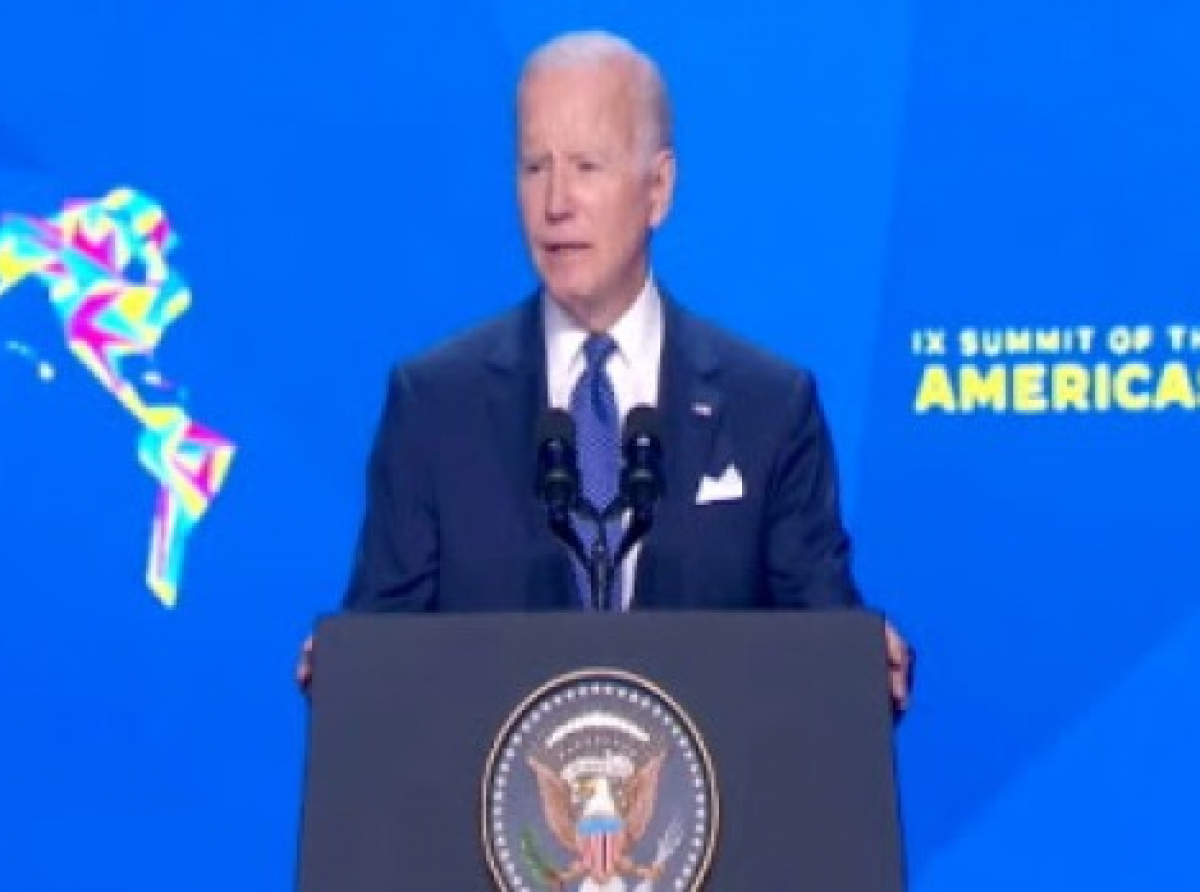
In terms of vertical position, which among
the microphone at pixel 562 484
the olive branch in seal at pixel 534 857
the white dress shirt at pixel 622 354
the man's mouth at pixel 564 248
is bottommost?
the olive branch in seal at pixel 534 857

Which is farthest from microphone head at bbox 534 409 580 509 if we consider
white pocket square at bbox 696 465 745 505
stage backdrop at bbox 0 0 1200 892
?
stage backdrop at bbox 0 0 1200 892

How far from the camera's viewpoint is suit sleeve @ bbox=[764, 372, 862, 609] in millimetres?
Result: 2650

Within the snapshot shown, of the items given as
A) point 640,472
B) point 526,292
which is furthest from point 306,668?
point 526,292

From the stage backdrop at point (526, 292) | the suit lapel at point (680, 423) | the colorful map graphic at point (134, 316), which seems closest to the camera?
the suit lapel at point (680, 423)

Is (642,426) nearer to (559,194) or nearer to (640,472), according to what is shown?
(640,472)

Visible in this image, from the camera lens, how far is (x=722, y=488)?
262cm

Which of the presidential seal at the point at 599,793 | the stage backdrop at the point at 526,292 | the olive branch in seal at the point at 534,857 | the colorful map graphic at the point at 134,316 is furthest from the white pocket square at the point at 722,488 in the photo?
the colorful map graphic at the point at 134,316

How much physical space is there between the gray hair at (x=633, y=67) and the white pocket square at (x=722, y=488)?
13.9 inches

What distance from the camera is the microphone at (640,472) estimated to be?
2.38 meters

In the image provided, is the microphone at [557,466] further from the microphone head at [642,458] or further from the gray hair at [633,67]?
the gray hair at [633,67]

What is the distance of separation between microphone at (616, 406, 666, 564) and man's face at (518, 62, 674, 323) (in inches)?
11.8

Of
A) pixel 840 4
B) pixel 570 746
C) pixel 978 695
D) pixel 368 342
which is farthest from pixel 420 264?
pixel 570 746

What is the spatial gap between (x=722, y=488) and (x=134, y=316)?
5.13 feet

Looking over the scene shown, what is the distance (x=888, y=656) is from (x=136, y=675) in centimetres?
187
